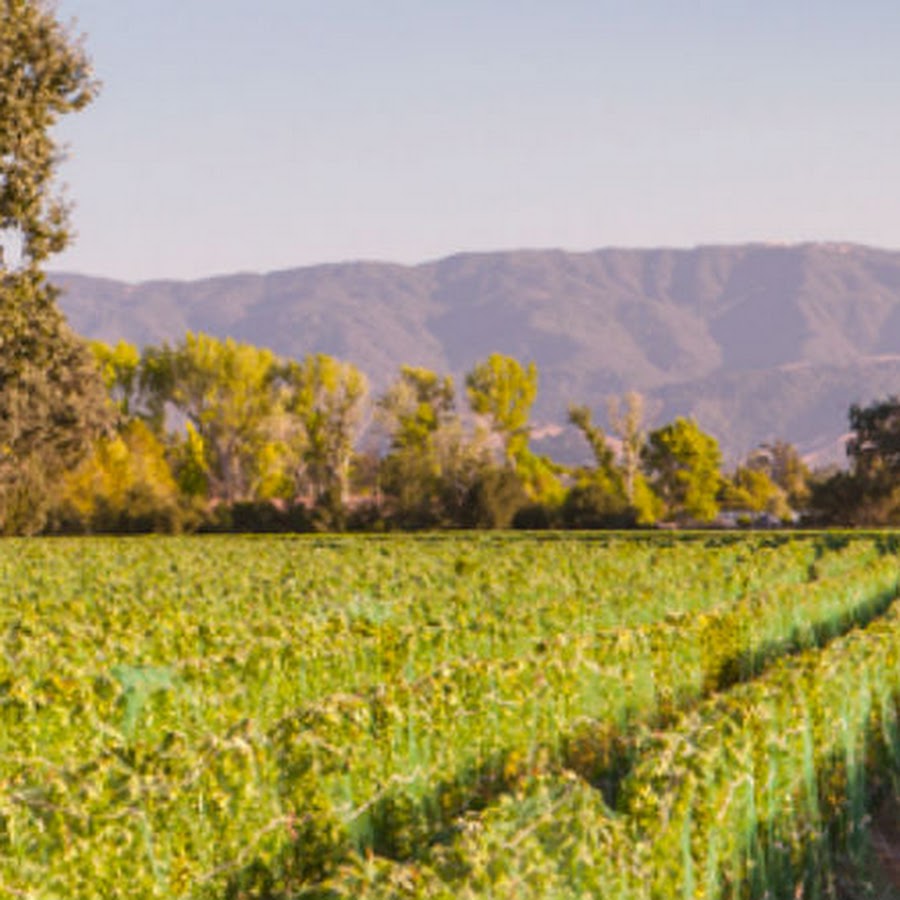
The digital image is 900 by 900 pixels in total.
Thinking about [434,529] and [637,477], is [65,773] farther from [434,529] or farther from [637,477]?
[637,477]

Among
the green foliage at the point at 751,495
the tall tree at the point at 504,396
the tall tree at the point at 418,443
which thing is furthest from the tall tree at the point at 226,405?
the green foliage at the point at 751,495

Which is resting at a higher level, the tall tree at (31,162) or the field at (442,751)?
the tall tree at (31,162)

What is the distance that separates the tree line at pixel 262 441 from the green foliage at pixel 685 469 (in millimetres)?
150

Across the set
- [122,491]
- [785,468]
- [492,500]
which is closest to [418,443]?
[122,491]

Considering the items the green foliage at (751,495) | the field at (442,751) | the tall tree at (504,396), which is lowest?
the green foliage at (751,495)

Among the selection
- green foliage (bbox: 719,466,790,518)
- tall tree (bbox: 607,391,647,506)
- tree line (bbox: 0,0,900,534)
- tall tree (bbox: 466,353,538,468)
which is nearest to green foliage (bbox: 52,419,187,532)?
tree line (bbox: 0,0,900,534)

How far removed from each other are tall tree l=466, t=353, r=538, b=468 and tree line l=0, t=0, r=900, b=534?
0.16m

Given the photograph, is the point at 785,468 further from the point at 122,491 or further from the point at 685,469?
the point at 122,491

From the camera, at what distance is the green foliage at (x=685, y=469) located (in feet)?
317

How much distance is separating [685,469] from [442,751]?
92154 mm

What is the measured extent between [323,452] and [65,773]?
3730 inches

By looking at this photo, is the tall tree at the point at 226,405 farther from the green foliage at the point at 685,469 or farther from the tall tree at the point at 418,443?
the green foliage at the point at 685,469

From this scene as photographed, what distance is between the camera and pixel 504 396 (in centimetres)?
10656

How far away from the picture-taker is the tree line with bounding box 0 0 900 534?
98.2 feet
